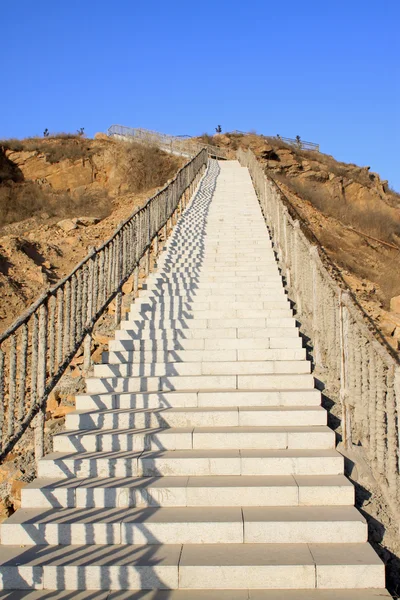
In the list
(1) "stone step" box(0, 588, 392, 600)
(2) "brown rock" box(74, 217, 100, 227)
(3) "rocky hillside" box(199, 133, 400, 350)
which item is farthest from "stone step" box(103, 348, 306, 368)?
(2) "brown rock" box(74, 217, 100, 227)

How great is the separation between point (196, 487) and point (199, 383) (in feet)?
5.73

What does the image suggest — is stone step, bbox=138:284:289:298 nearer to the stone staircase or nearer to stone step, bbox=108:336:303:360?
the stone staircase

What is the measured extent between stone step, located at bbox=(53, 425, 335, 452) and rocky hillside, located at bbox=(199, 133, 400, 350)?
4207 mm

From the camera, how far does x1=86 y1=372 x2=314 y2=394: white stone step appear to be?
5711 mm

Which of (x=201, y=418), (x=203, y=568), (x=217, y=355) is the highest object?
(x=217, y=355)

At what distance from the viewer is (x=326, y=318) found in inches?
229

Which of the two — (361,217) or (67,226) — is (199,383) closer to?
(67,226)

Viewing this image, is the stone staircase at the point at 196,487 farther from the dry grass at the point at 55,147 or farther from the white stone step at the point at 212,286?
the dry grass at the point at 55,147

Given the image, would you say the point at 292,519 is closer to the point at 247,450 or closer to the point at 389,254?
the point at 247,450

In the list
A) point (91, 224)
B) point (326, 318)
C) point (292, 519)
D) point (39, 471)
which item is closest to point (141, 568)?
point (292, 519)

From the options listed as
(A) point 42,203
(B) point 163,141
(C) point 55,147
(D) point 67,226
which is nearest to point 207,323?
(D) point 67,226

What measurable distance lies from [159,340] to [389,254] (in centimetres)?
1365

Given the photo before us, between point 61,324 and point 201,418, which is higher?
point 61,324

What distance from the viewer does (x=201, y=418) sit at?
5.14m
